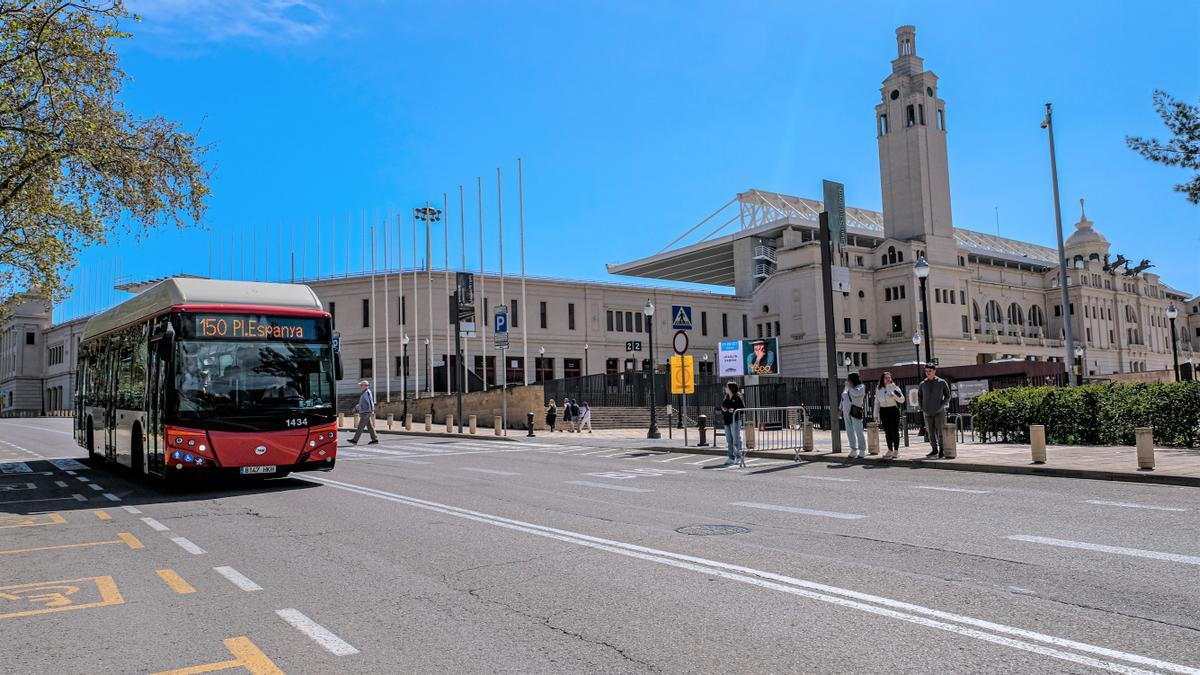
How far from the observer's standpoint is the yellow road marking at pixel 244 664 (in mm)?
4488

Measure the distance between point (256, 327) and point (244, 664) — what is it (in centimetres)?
936

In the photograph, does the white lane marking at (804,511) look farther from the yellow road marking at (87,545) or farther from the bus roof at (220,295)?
the bus roof at (220,295)

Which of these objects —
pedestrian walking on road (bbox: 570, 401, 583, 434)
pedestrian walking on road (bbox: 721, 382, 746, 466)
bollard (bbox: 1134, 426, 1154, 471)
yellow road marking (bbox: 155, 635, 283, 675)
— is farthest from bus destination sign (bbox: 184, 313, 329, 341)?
pedestrian walking on road (bbox: 570, 401, 583, 434)

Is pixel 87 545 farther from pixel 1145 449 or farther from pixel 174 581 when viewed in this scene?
pixel 1145 449

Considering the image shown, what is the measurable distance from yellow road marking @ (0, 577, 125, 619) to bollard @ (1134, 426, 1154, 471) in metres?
13.7

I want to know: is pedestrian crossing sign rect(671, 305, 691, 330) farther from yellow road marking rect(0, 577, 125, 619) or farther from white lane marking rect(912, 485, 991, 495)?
yellow road marking rect(0, 577, 125, 619)

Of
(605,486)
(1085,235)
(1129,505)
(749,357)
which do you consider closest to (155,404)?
(605,486)

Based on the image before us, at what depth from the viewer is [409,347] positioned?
69.0 m

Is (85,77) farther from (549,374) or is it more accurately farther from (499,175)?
(549,374)

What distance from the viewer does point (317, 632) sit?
17.1 feet

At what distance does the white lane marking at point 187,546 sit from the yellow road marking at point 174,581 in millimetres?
890

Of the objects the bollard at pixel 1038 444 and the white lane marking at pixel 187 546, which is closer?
the white lane marking at pixel 187 546

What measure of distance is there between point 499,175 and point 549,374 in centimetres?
2821

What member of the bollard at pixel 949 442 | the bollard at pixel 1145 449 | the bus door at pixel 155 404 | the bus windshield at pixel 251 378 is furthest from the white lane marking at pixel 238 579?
the bollard at pixel 949 442
